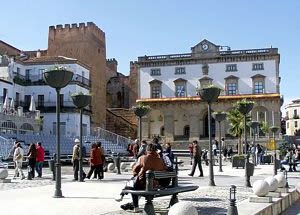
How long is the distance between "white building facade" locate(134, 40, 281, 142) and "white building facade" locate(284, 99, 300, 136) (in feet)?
165

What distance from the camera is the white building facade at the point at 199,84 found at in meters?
64.7

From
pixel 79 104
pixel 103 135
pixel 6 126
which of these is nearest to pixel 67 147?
pixel 6 126

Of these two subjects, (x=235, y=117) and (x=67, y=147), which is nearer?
(x=67, y=147)

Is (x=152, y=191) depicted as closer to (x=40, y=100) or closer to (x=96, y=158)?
(x=96, y=158)

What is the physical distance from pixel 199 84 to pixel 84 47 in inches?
635

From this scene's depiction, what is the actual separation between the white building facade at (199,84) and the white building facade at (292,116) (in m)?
50.3

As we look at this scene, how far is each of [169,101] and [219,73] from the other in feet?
25.2

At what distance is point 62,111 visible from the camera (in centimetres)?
5556

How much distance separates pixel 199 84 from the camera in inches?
2621

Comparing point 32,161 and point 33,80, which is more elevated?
point 33,80

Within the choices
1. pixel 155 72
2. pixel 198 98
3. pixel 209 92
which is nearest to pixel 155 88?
pixel 155 72

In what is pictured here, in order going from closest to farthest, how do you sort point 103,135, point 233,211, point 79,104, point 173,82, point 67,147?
point 233,211 < point 79,104 < point 67,147 < point 103,135 < point 173,82

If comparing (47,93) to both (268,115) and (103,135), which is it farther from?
(268,115)

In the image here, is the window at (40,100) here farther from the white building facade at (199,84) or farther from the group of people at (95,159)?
the group of people at (95,159)
